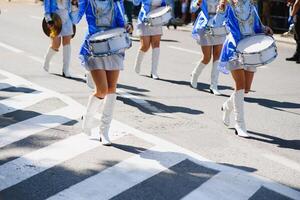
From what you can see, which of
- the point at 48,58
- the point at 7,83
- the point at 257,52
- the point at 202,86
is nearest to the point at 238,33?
the point at 257,52

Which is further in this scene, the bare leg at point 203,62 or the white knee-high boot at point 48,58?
the white knee-high boot at point 48,58

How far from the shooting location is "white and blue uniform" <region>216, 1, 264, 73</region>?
22.2 ft

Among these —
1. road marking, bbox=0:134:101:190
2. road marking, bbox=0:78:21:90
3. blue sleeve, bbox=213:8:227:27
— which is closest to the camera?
road marking, bbox=0:134:101:190

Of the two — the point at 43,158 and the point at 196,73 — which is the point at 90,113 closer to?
the point at 43,158

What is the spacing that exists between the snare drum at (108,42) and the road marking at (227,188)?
1.75 metres

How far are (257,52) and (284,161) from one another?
4.18 ft

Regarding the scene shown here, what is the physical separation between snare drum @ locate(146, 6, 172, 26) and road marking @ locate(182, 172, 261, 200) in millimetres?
4886

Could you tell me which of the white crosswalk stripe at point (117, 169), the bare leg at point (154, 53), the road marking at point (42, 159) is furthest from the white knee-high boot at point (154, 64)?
the road marking at point (42, 159)

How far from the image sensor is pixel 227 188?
5137 mm

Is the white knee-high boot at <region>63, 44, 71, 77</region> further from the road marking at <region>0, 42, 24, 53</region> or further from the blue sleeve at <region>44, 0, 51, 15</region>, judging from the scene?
the road marking at <region>0, 42, 24, 53</region>

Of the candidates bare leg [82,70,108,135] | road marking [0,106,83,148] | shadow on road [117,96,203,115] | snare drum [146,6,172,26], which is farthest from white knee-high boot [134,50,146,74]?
bare leg [82,70,108,135]

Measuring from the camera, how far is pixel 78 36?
16.3 metres

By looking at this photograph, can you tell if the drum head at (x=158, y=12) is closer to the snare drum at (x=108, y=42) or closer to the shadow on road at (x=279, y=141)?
the shadow on road at (x=279, y=141)

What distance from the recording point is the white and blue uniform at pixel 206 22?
8945 mm
